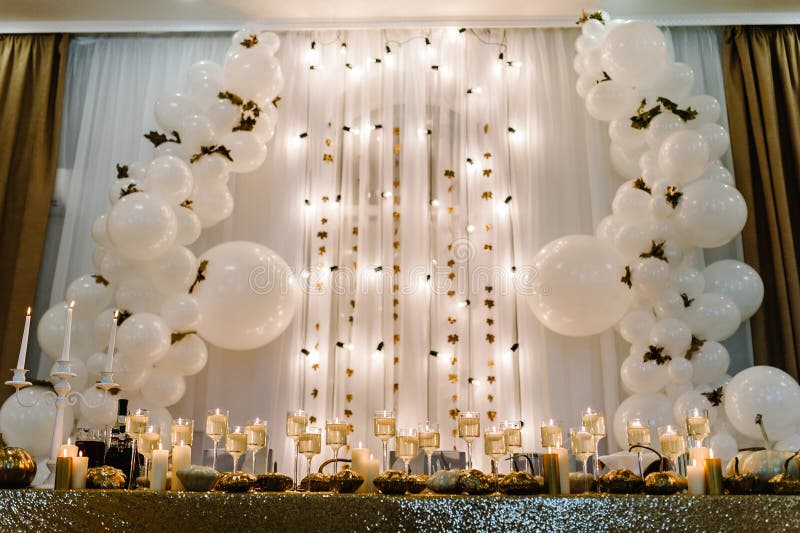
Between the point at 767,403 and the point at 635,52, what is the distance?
2.02 meters

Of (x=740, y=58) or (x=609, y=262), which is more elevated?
(x=740, y=58)

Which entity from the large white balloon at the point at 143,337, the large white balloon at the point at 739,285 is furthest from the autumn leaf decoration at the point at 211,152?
the large white balloon at the point at 739,285

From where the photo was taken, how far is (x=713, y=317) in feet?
13.3

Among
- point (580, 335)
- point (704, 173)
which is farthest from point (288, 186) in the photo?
point (704, 173)

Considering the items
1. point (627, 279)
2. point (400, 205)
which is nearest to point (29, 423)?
point (400, 205)

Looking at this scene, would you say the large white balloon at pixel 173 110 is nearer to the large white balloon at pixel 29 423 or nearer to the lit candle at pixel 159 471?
the large white balloon at pixel 29 423

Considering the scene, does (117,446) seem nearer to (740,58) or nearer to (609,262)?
(609,262)

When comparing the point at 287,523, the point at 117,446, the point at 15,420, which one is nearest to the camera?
the point at 287,523

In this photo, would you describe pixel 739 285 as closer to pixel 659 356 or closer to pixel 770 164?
pixel 659 356

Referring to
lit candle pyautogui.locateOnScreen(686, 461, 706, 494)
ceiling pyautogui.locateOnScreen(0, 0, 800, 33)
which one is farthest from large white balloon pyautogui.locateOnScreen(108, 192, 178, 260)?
lit candle pyautogui.locateOnScreen(686, 461, 706, 494)

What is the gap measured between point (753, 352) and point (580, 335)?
113 cm

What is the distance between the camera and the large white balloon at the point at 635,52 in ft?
14.1

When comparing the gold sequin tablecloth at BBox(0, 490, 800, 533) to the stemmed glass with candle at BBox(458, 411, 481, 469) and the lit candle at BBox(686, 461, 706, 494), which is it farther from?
the stemmed glass with candle at BBox(458, 411, 481, 469)

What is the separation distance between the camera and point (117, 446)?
2.29 metres
